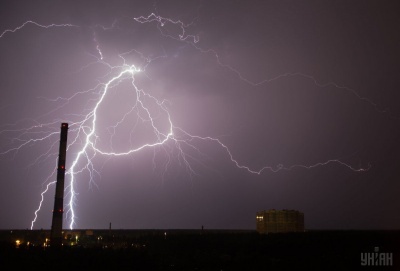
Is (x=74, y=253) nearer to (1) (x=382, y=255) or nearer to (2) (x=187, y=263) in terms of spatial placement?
(2) (x=187, y=263)

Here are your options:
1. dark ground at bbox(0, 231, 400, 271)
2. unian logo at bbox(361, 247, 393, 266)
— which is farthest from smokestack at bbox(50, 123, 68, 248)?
unian logo at bbox(361, 247, 393, 266)

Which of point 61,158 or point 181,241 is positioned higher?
point 61,158

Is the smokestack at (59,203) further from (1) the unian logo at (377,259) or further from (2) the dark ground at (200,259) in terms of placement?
(1) the unian logo at (377,259)

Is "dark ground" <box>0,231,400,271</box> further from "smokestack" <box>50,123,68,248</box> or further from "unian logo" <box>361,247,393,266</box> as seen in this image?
"smokestack" <box>50,123,68,248</box>

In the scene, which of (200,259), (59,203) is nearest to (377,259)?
(200,259)

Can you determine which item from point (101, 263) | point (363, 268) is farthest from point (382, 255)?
point (101, 263)

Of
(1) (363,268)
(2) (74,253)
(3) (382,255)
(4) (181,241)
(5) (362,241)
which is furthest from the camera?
(4) (181,241)

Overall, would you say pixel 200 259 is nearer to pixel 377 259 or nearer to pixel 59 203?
pixel 377 259

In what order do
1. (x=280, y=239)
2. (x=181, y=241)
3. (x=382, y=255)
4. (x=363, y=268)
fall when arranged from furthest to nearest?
(x=181, y=241) < (x=280, y=239) < (x=382, y=255) < (x=363, y=268)
